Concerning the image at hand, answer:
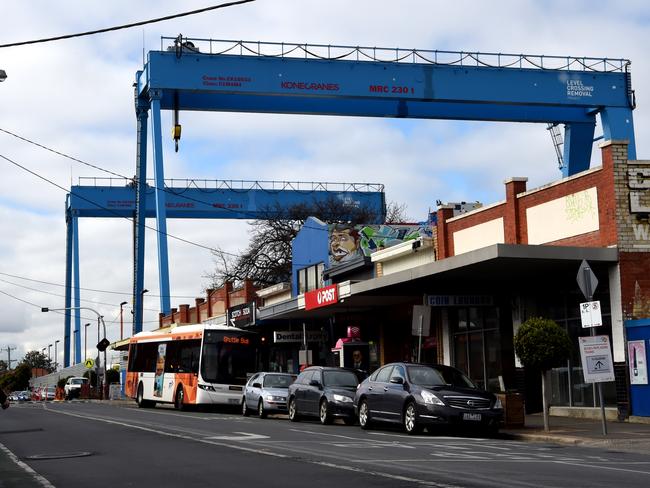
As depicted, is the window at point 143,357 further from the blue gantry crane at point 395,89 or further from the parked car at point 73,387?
the parked car at point 73,387

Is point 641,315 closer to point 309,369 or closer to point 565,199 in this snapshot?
point 565,199

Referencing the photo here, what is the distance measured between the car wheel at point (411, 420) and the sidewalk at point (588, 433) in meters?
1.94

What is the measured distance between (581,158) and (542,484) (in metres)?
30.9

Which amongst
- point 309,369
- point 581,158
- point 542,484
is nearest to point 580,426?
point 309,369

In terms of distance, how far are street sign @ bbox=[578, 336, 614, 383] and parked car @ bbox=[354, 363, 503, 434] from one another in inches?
86.8

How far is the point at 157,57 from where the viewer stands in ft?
118

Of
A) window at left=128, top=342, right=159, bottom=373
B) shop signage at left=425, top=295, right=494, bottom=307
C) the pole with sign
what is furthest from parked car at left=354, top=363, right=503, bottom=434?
window at left=128, top=342, right=159, bottom=373

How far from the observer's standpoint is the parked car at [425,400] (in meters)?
20.8

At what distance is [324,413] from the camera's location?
26531 mm

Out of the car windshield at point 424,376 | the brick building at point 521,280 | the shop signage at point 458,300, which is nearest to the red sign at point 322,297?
the brick building at point 521,280

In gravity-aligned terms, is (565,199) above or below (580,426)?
above

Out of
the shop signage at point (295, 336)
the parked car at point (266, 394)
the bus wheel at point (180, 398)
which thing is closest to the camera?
the parked car at point (266, 394)

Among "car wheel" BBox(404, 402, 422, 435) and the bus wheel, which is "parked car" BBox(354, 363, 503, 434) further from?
the bus wheel

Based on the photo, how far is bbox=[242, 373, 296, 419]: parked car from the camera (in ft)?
101
